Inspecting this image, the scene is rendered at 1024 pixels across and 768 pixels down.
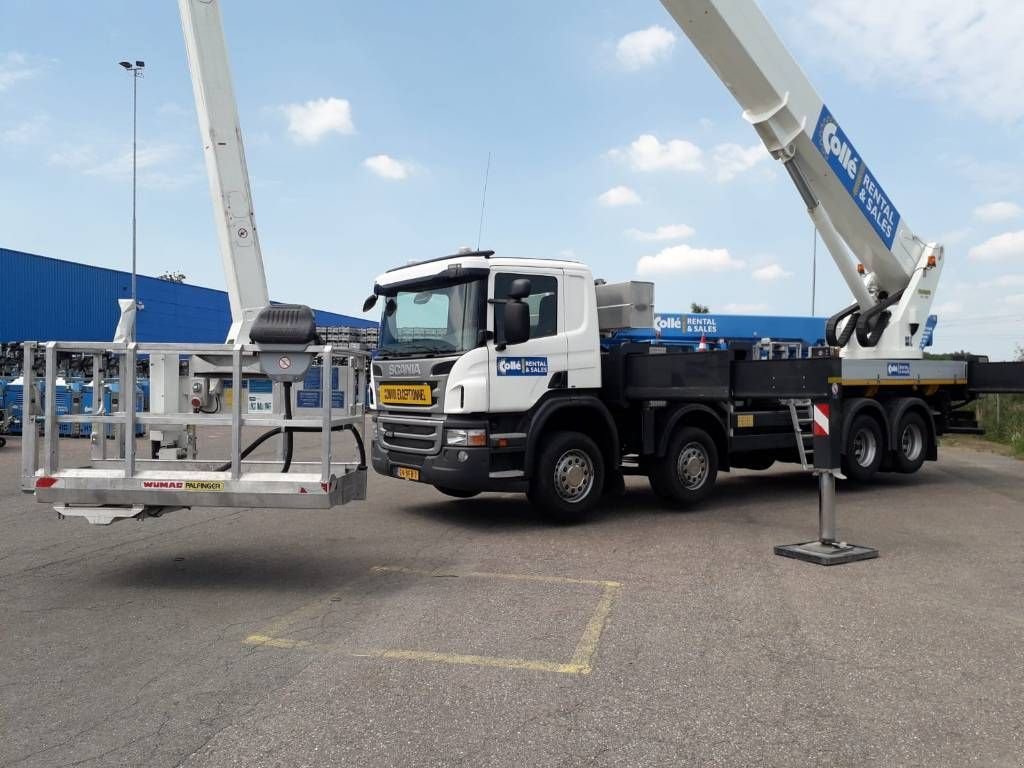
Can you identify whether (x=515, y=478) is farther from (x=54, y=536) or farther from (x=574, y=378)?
(x=54, y=536)

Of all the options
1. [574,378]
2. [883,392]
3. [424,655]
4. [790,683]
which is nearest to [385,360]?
[574,378]

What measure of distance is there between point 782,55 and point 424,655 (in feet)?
30.3

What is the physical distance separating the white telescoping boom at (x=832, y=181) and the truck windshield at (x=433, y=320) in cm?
442

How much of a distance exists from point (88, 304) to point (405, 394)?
108ft

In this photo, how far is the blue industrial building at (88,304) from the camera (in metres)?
33.4

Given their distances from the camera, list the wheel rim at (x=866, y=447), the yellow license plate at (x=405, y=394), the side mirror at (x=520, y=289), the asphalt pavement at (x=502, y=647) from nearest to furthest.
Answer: the asphalt pavement at (x=502, y=647) < the side mirror at (x=520, y=289) < the yellow license plate at (x=405, y=394) < the wheel rim at (x=866, y=447)

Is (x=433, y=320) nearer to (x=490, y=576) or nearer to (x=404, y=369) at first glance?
(x=404, y=369)

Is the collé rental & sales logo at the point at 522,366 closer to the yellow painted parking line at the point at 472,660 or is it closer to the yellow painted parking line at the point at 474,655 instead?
the yellow painted parking line at the point at 474,655

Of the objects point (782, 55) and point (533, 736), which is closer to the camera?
point (533, 736)

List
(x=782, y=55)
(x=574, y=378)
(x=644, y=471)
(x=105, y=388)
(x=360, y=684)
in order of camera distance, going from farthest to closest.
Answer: (x=782, y=55), (x=644, y=471), (x=574, y=378), (x=105, y=388), (x=360, y=684)

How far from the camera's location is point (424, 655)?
482cm

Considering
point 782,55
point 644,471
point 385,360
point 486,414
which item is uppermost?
point 782,55

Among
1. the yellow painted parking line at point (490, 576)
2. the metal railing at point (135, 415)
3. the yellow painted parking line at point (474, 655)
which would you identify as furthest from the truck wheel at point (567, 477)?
the metal railing at point (135, 415)

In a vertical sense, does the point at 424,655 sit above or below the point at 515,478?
below
